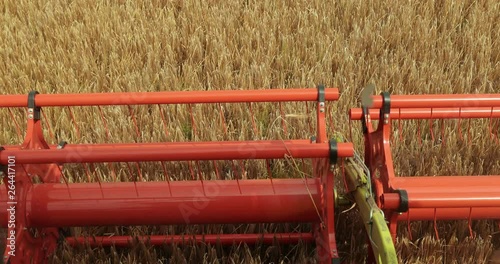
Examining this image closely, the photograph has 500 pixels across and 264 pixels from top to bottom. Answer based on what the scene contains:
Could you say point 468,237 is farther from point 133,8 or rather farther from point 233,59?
point 133,8

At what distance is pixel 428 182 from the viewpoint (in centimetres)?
218

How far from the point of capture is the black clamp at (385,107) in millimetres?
2189

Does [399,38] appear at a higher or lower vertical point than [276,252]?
higher

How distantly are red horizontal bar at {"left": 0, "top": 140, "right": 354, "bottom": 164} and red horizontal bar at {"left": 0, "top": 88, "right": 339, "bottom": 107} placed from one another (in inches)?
17.5

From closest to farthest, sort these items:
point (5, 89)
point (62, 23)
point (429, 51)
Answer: point (5, 89) → point (429, 51) → point (62, 23)

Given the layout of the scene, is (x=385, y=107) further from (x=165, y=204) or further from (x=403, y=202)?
(x=165, y=204)

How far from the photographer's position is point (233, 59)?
12.4 feet

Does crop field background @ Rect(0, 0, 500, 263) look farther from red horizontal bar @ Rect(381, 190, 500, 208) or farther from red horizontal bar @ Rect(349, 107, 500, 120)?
red horizontal bar @ Rect(381, 190, 500, 208)

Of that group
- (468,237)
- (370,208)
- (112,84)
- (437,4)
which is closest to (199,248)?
(370,208)

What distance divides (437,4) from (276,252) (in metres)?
2.90

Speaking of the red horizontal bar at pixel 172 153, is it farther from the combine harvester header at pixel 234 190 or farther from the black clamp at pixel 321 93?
the black clamp at pixel 321 93

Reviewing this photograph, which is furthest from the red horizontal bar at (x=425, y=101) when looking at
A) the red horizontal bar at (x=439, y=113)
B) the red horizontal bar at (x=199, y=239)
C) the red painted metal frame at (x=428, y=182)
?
the red horizontal bar at (x=199, y=239)

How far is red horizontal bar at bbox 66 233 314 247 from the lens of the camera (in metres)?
2.46

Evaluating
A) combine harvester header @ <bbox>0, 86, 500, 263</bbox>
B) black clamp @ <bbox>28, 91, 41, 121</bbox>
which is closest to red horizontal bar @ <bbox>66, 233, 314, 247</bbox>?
combine harvester header @ <bbox>0, 86, 500, 263</bbox>
